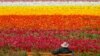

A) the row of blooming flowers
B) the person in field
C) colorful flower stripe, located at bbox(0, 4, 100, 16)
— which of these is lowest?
the row of blooming flowers

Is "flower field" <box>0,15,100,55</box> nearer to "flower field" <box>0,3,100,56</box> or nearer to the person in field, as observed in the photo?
"flower field" <box>0,3,100,56</box>

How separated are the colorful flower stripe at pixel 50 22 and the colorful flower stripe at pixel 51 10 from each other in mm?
375

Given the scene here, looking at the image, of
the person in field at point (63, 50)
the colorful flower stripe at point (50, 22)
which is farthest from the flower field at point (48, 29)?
the person in field at point (63, 50)

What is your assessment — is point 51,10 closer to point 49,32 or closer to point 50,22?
point 50,22

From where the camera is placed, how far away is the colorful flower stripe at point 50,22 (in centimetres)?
1886

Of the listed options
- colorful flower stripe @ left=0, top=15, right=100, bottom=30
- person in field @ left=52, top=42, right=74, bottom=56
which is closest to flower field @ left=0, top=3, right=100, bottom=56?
colorful flower stripe @ left=0, top=15, right=100, bottom=30

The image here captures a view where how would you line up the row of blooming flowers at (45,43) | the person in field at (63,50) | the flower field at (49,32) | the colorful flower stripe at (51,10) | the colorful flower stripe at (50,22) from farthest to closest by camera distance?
the colorful flower stripe at (51,10) → the colorful flower stripe at (50,22) → the flower field at (49,32) → the row of blooming flowers at (45,43) → the person in field at (63,50)

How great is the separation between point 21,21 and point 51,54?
11.6ft

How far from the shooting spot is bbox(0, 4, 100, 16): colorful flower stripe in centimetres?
2025

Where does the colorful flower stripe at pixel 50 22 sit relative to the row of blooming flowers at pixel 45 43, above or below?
above

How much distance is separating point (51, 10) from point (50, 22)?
1.43m

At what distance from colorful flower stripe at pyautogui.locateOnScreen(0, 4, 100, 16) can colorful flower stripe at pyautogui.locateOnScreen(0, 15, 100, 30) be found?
14.8 inches

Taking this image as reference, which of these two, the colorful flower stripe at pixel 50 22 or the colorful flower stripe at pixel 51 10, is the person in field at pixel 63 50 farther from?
the colorful flower stripe at pixel 51 10

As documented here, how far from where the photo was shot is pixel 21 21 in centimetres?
1942
